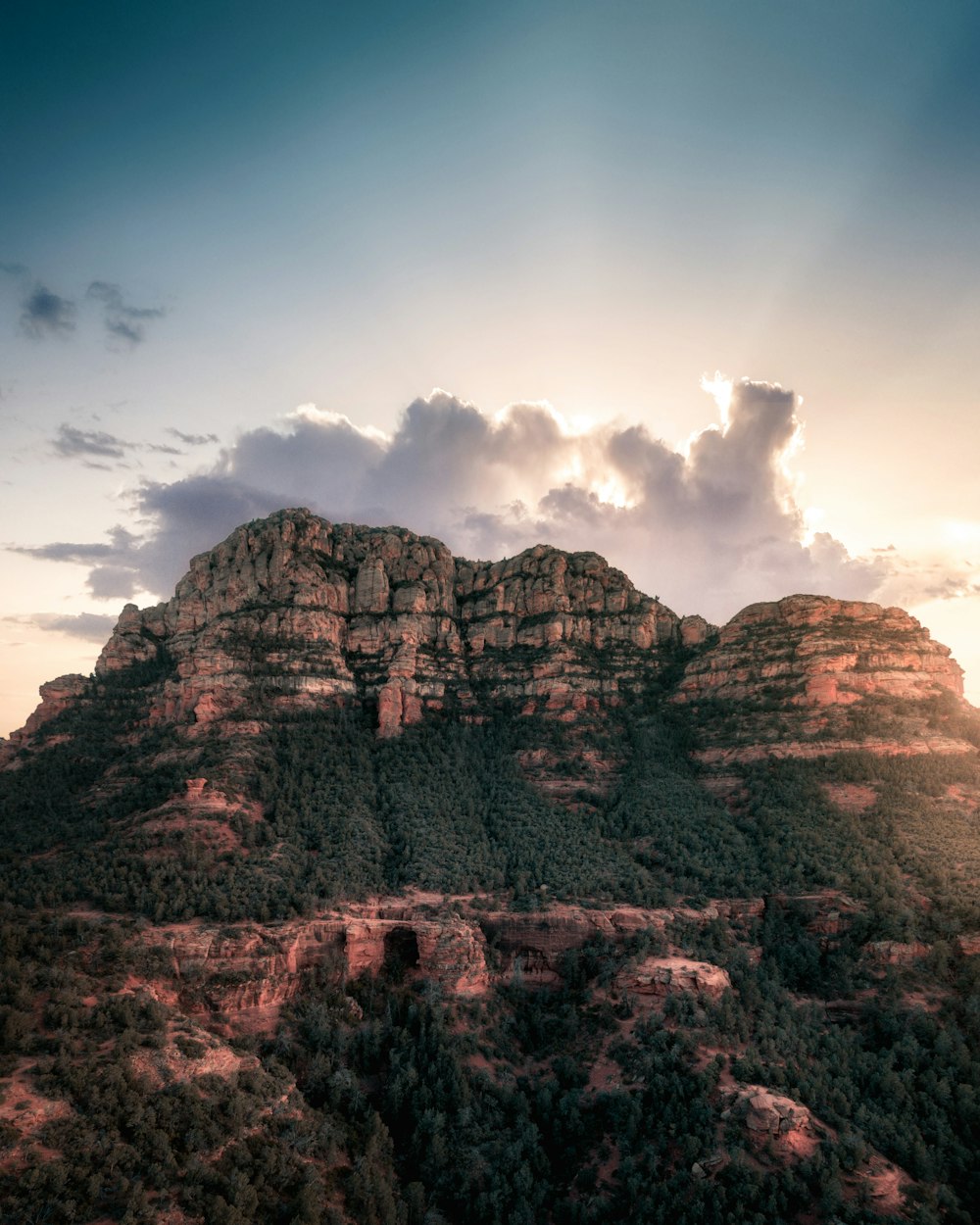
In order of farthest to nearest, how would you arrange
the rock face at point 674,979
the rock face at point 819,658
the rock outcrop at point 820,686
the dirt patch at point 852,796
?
the rock face at point 819,658
the rock outcrop at point 820,686
the dirt patch at point 852,796
the rock face at point 674,979

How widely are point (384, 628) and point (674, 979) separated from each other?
73.2 meters

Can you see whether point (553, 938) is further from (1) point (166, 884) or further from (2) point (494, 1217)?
(1) point (166, 884)

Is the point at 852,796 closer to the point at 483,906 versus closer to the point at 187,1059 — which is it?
the point at 483,906

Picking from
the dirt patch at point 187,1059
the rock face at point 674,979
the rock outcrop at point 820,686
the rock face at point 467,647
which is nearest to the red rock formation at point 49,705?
the rock face at point 467,647

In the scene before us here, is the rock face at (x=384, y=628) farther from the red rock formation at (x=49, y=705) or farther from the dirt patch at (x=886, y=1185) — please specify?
the dirt patch at (x=886, y=1185)

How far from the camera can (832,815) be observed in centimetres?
8806

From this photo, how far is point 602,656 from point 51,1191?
102m

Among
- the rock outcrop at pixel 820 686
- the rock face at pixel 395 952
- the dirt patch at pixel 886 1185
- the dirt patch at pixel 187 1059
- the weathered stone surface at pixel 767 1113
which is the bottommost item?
the dirt patch at pixel 886 1185

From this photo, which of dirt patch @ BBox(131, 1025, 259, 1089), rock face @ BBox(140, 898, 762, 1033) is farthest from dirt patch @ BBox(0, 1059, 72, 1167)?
rock face @ BBox(140, 898, 762, 1033)

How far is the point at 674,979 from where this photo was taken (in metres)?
62.3

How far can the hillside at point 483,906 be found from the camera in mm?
44188

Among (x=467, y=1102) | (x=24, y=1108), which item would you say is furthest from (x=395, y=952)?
(x=24, y=1108)

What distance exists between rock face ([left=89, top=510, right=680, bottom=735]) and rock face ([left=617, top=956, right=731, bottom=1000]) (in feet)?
173

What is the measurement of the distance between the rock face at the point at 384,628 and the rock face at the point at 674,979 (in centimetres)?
5276
